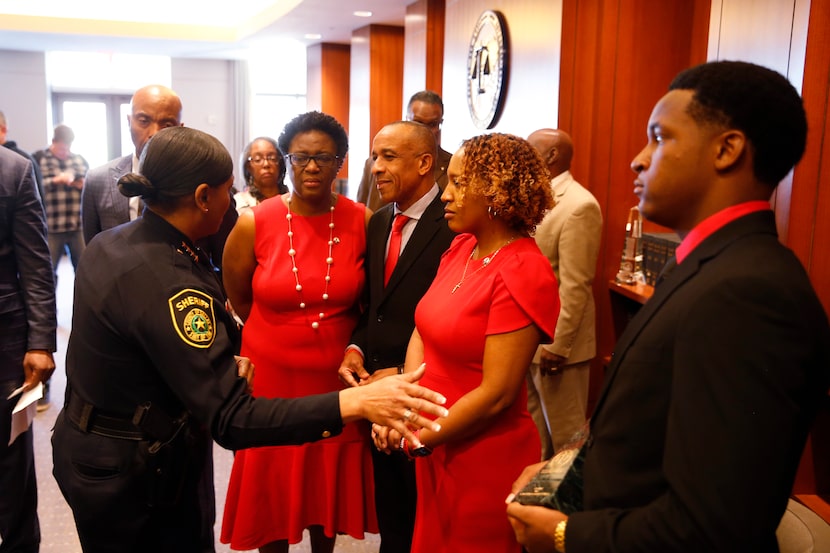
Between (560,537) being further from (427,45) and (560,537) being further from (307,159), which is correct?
(427,45)

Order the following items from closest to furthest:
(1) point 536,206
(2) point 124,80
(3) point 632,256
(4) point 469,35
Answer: (1) point 536,206
(3) point 632,256
(4) point 469,35
(2) point 124,80

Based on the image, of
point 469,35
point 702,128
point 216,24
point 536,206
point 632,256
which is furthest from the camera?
point 216,24

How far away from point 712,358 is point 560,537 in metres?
0.41

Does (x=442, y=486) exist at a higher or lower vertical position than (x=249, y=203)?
lower

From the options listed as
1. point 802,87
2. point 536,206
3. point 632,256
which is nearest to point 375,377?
point 536,206

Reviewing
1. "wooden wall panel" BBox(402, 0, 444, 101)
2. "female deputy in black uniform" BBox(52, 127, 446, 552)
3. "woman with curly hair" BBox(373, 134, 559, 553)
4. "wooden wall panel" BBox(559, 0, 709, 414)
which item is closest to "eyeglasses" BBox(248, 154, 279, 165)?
"wooden wall panel" BBox(559, 0, 709, 414)

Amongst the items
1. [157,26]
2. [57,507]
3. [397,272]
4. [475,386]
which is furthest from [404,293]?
[157,26]

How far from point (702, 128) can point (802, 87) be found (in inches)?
57.1

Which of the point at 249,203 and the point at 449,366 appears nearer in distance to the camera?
the point at 449,366

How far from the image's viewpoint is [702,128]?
1133mm

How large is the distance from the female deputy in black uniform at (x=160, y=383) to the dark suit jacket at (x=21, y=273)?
917mm

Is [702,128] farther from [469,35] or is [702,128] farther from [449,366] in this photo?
[469,35]

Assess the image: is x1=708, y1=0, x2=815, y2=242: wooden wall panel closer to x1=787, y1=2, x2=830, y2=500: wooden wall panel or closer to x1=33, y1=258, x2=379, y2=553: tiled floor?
x1=787, y1=2, x2=830, y2=500: wooden wall panel

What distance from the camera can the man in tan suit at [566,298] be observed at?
3.29 m
